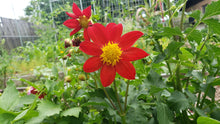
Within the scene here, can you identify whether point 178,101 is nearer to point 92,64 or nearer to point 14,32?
point 92,64

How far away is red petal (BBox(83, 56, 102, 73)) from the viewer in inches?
13.7

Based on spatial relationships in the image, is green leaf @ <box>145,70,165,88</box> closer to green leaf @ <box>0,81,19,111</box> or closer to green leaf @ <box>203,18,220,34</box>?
green leaf @ <box>203,18,220,34</box>

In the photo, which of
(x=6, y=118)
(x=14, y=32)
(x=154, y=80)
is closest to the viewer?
(x=6, y=118)

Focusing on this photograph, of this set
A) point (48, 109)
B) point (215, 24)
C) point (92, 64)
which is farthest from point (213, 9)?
point (48, 109)

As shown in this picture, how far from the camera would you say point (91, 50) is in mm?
360

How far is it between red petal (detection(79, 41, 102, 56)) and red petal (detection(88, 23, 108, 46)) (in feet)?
0.05

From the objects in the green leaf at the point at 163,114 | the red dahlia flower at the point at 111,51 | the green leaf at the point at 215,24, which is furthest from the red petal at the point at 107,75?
the green leaf at the point at 215,24

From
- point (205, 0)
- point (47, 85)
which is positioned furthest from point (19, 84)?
point (205, 0)

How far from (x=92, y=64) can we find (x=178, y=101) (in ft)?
0.80

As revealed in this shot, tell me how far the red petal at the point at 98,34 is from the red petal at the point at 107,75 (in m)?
0.06

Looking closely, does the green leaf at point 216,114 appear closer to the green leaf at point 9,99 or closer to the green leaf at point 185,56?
the green leaf at point 185,56

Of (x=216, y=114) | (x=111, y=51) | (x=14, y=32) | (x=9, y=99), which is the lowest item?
(x=216, y=114)

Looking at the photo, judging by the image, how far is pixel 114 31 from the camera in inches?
14.5

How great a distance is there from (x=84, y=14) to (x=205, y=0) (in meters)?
1.10
